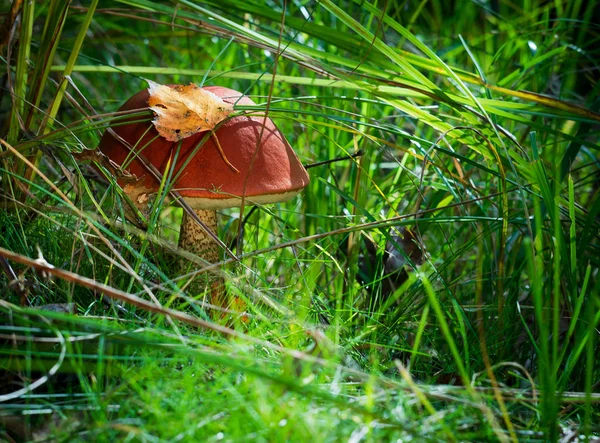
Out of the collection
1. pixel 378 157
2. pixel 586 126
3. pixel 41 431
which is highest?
pixel 586 126

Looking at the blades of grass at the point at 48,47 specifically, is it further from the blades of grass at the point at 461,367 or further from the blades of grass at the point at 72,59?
the blades of grass at the point at 461,367

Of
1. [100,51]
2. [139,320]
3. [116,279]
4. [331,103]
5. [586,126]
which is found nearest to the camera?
[139,320]

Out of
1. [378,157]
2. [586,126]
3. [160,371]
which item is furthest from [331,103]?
[160,371]

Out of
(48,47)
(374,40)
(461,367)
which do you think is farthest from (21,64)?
(461,367)

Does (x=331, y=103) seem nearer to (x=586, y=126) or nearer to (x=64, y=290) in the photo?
(x=586, y=126)

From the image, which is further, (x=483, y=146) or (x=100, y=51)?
(x=100, y=51)

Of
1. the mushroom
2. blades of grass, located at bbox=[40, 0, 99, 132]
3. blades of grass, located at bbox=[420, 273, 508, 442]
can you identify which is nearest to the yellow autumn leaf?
the mushroom

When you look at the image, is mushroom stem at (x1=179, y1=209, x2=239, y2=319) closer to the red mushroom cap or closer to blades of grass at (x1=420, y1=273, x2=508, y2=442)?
the red mushroom cap
